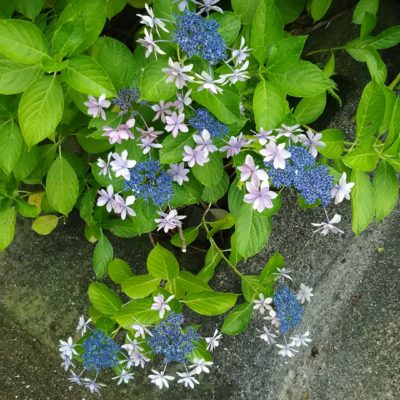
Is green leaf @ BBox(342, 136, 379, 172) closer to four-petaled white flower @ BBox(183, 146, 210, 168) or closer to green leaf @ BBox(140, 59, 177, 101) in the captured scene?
four-petaled white flower @ BBox(183, 146, 210, 168)

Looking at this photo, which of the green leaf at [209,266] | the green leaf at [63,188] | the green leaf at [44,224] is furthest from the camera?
the green leaf at [44,224]

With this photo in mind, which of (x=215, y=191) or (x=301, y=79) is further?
(x=215, y=191)

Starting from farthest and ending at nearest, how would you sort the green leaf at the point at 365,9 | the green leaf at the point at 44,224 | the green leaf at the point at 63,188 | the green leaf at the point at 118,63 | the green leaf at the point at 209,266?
the green leaf at the point at 44,224 → the green leaf at the point at 209,266 → the green leaf at the point at 365,9 → the green leaf at the point at 63,188 → the green leaf at the point at 118,63

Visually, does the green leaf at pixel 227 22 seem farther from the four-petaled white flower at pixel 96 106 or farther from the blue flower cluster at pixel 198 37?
the four-petaled white flower at pixel 96 106

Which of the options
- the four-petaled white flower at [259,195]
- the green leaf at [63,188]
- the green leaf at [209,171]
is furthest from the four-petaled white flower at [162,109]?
the green leaf at [63,188]

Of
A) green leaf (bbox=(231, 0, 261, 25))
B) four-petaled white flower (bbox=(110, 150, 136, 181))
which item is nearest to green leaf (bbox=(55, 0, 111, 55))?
four-petaled white flower (bbox=(110, 150, 136, 181))

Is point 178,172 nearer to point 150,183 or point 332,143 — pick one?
point 150,183

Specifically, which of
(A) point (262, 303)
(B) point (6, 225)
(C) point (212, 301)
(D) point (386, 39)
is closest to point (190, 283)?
(C) point (212, 301)
